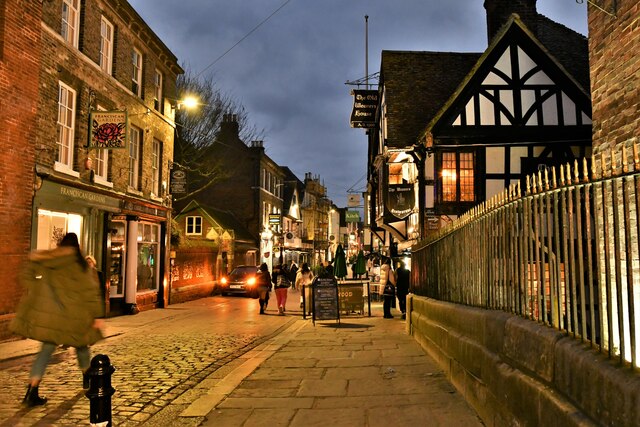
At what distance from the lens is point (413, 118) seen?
20.2 meters

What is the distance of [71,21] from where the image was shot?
1354 cm

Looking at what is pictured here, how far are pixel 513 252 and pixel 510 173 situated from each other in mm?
12852

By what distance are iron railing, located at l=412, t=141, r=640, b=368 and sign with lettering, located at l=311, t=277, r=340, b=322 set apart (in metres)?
7.14

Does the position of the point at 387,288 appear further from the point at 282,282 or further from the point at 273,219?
the point at 273,219

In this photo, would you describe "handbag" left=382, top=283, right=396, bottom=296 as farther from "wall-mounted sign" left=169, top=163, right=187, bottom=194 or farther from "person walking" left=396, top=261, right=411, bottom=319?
"wall-mounted sign" left=169, top=163, right=187, bottom=194

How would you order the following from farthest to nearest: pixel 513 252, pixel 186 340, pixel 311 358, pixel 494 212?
pixel 186 340, pixel 311 358, pixel 494 212, pixel 513 252

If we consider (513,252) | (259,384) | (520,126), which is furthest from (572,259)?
(520,126)

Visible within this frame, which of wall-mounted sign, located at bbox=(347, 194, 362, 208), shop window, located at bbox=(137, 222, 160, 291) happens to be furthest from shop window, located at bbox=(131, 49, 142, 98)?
wall-mounted sign, located at bbox=(347, 194, 362, 208)

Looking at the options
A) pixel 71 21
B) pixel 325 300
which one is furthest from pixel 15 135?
pixel 325 300

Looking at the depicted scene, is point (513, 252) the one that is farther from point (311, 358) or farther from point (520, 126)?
point (520, 126)

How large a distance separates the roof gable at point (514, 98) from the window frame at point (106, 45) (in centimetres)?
1018

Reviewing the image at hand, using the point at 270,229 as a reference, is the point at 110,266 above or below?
below

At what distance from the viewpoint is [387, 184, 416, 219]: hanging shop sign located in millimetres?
19156

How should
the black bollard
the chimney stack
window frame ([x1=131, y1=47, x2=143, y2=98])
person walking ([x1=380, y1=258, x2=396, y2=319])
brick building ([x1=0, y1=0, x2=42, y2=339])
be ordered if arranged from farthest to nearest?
the chimney stack
window frame ([x1=131, y1=47, x2=143, y2=98])
person walking ([x1=380, y1=258, x2=396, y2=319])
brick building ([x1=0, y1=0, x2=42, y2=339])
the black bollard
